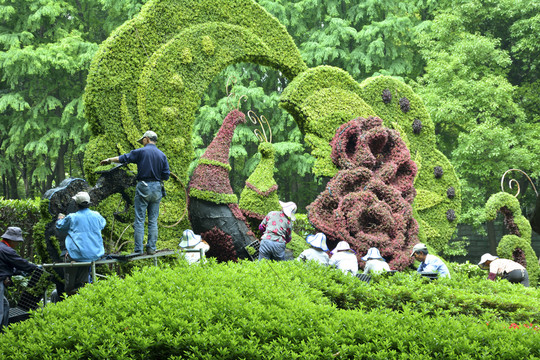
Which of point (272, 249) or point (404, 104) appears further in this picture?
point (404, 104)

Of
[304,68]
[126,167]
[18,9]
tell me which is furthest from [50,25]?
[126,167]

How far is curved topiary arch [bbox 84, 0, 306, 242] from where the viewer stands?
896 cm

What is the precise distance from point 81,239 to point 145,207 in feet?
3.48

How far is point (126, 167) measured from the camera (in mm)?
8398

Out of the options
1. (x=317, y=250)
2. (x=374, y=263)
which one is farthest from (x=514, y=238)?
(x=317, y=250)

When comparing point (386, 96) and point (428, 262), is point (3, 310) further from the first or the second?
point (386, 96)

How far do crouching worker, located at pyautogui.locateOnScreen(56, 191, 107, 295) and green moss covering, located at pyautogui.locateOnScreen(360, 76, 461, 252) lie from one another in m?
8.62

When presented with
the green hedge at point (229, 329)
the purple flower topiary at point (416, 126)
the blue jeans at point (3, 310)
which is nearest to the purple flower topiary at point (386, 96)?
the purple flower topiary at point (416, 126)

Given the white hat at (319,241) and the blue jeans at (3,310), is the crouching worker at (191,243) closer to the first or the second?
the white hat at (319,241)

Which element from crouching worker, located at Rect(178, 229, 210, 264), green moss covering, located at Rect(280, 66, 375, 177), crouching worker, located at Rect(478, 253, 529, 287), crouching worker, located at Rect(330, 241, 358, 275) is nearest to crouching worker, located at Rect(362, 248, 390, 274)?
crouching worker, located at Rect(330, 241, 358, 275)

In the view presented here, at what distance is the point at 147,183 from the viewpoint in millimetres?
6957

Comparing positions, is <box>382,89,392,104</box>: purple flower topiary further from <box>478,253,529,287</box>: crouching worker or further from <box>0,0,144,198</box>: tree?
<box>0,0,144,198</box>: tree

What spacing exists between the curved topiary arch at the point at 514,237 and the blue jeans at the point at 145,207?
8904mm

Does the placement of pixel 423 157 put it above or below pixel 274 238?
above
